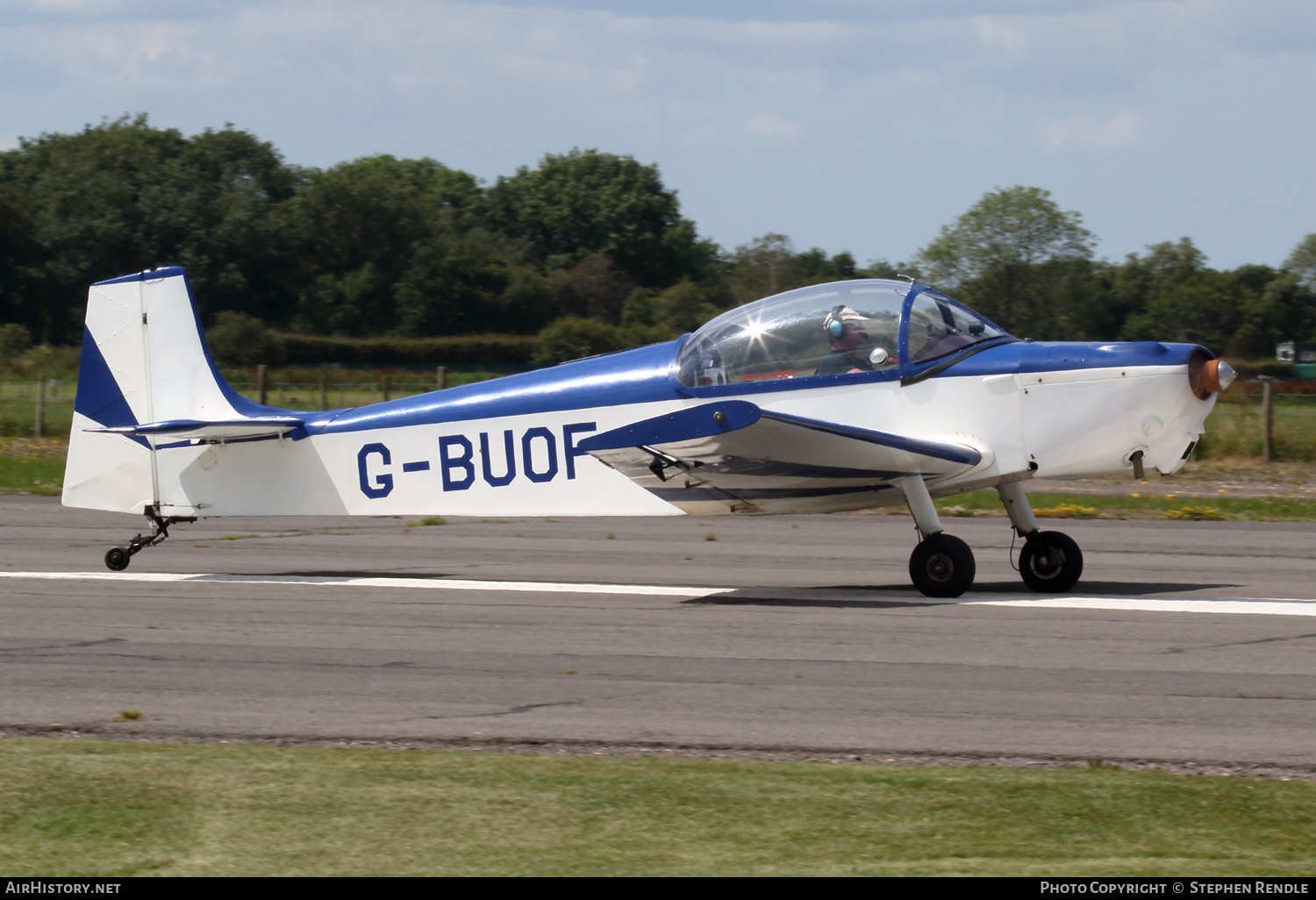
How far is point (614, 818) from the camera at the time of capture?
4.48 metres

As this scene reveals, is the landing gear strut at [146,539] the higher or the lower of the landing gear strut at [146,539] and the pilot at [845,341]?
the lower

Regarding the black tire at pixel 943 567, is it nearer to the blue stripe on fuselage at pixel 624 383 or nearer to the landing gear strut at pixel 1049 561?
the landing gear strut at pixel 1049 561

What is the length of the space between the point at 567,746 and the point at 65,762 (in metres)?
1.99

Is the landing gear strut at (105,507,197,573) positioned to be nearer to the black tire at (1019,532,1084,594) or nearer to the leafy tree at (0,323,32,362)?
the black tire at (1019,532,1084,594)

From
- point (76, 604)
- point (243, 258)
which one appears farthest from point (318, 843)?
point (243, 258)

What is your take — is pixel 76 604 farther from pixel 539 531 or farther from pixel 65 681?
pixel 539 531

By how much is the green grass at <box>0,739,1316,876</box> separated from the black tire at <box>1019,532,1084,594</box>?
180 inches

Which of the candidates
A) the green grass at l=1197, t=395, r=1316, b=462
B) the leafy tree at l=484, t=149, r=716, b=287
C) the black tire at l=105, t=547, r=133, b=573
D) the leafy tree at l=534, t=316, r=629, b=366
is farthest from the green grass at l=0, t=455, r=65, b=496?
the leafy tree at l=484, t=149, r=716, b=287

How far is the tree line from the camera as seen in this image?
155ft

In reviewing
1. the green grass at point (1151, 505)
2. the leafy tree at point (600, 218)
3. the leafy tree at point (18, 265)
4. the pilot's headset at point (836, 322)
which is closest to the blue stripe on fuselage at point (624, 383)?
the pilot's headset at point (836, 322)

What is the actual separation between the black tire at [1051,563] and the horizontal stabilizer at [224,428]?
19.3 ft

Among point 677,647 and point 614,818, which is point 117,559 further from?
point 614,818

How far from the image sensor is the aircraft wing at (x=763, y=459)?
8.39 meters

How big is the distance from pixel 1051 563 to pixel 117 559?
299 inches
